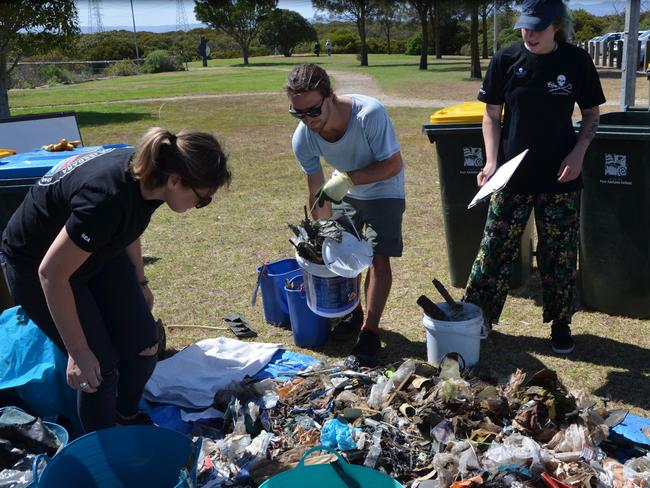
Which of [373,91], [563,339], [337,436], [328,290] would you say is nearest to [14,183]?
[328,290]

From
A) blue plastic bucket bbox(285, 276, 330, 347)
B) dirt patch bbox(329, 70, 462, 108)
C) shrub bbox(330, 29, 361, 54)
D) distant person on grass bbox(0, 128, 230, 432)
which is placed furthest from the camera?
shrub bbox(330, 29, 361, 54)

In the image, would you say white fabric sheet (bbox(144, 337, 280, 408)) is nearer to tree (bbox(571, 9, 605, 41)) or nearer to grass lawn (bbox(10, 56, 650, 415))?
grass lawn (bbox(10, 56, 650, 415))

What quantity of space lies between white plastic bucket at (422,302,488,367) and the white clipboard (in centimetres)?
63

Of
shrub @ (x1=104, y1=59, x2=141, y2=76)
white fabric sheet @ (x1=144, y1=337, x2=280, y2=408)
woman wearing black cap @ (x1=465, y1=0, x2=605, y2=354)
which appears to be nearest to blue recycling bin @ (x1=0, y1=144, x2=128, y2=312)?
white fabric sheet @ (x1=144, y1=337, x2=280, y2=408)

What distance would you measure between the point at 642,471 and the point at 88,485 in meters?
2.14

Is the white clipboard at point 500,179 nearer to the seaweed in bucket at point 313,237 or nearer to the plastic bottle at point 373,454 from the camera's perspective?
the seaweed in bucket at point 313,237

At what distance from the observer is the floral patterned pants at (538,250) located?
149 inches

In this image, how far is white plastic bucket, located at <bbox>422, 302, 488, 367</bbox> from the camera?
3648 mm


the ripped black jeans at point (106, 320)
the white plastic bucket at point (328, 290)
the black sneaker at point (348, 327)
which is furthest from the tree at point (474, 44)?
the ripped black jeans at point (106, 320)

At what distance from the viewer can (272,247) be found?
6.16m

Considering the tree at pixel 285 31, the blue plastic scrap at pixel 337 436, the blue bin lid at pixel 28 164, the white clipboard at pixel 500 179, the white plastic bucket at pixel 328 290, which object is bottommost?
the blue plastic scrap at pixel 337 436

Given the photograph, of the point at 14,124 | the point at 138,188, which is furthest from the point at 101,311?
the point at 14,124

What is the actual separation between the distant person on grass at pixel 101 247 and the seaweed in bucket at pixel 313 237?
1.06 meters

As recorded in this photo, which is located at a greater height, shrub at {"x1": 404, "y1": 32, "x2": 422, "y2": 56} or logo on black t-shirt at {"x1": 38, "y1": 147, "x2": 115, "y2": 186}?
shrub at {"x1": 404, "y1": 32, "x2": 422, "y2": 56}
